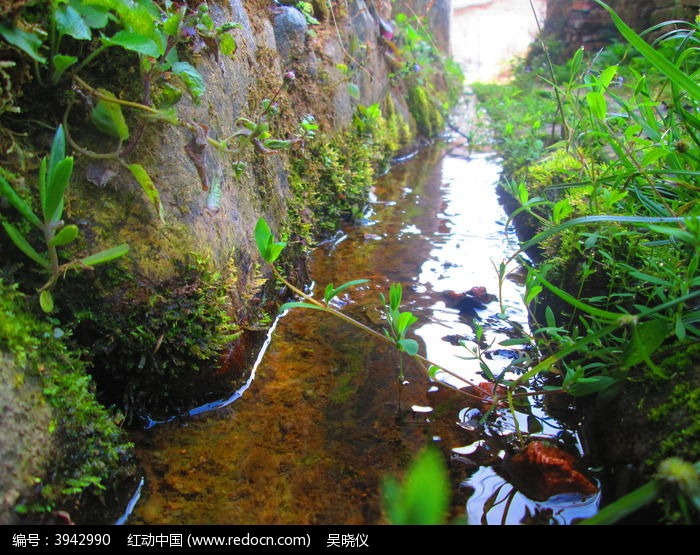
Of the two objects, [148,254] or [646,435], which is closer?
[646,435]

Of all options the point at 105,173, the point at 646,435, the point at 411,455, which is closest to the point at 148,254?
the point at 105,173

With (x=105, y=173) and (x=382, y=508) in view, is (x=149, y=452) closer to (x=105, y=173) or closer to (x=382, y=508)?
(x=382, y=508)

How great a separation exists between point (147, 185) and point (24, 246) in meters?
0.43

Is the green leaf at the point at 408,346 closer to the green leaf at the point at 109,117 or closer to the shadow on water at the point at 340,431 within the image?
the shadow on water at the point at 340,431

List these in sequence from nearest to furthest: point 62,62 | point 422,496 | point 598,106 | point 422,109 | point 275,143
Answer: point 422,496, point 62,62, point 598,106, point 275,143, point 422,109

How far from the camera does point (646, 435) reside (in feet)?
4.96

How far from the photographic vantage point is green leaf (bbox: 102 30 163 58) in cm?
156

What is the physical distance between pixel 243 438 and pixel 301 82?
2.82 m

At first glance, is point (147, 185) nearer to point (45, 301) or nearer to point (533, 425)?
point (45, 301)

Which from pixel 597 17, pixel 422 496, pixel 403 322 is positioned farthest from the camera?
pixel 597 17

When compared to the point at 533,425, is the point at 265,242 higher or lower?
Answer: higher

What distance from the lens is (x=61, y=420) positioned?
1.44 m

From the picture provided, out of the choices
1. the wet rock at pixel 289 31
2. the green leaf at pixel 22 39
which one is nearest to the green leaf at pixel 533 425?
the green leaf at pixel 22 39

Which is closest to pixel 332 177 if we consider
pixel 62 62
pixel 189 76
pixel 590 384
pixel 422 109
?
pixel 189 76
